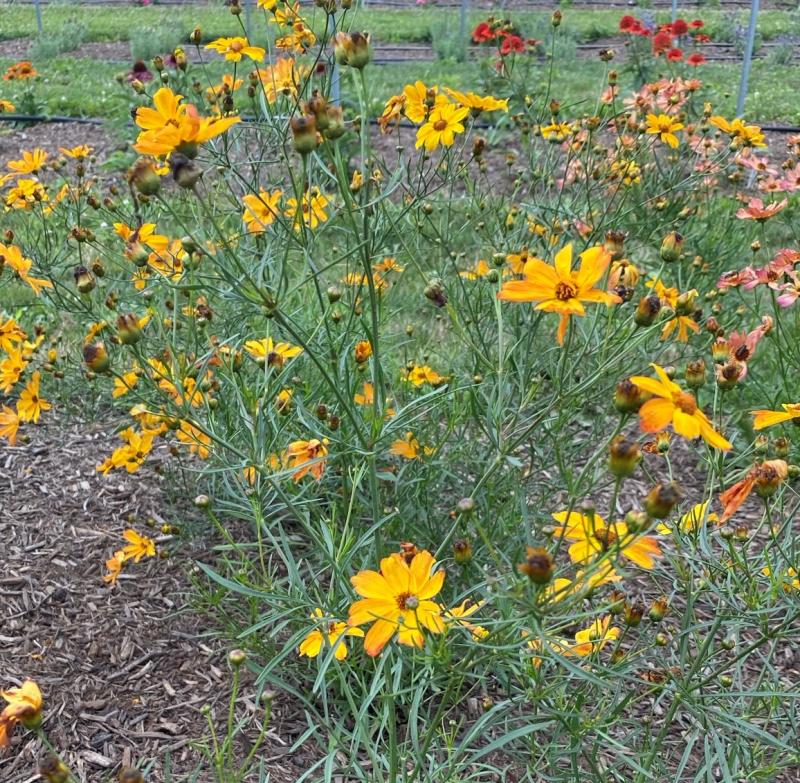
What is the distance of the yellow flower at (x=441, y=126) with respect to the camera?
90.8 inches

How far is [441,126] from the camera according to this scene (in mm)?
2357

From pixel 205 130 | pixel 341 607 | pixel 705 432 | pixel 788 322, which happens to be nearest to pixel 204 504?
pixel 341 607

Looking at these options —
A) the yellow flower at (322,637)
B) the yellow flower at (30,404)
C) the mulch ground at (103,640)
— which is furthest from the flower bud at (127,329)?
the yellow flower at (30,404)

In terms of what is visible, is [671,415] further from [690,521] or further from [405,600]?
[690,521]

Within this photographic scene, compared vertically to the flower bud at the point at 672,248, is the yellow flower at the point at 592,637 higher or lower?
lower

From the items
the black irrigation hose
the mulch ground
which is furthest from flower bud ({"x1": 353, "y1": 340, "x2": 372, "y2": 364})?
the black irrigation hose

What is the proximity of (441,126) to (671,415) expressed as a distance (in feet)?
4.35

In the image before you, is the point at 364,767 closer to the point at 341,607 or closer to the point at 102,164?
the point at 341,607

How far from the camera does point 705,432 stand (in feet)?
4.27

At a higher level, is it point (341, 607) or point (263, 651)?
point (341, 607)

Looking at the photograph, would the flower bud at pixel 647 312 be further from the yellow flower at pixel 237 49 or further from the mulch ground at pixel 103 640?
the yellow flower at pixel 237 49

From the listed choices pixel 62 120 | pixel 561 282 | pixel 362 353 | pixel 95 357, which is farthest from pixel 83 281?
pixel 62 120

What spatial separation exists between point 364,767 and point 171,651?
2.32ft

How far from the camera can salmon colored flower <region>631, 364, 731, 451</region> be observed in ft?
4.18
